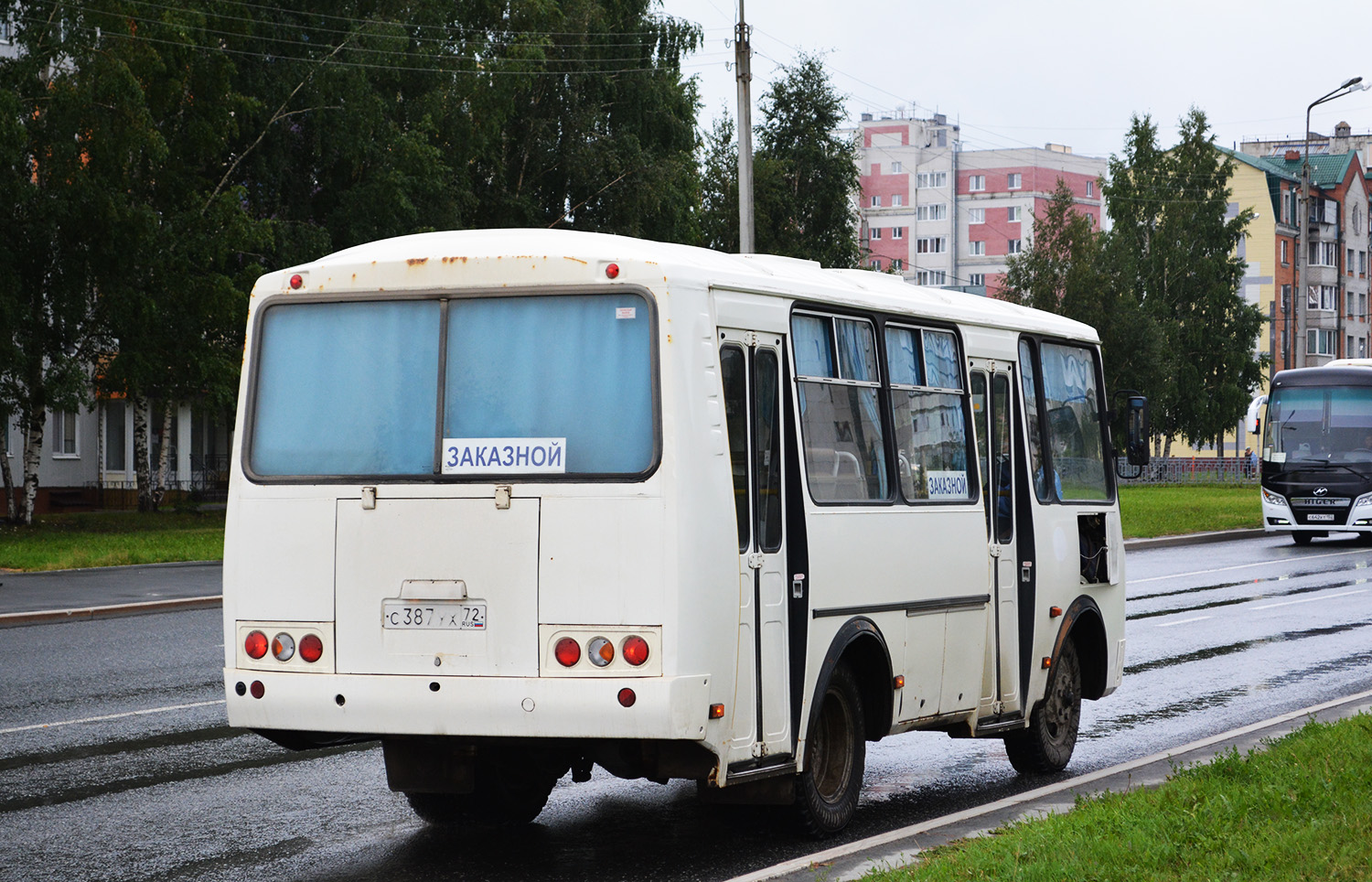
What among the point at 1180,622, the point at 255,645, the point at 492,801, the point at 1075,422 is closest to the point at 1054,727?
the point at 1075,422

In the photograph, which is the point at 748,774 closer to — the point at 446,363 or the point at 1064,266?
the point at 446,363

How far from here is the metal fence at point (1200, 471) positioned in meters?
75.9

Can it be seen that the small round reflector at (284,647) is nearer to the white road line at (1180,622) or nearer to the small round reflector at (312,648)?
the small round reflector at (312,648)

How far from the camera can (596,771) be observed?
401 inches

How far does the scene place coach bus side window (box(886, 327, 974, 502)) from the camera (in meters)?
8.85

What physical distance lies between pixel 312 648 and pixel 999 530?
411 centimetres

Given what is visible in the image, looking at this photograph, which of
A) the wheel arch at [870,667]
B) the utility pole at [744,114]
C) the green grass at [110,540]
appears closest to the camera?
the wheel arch at [870,667]

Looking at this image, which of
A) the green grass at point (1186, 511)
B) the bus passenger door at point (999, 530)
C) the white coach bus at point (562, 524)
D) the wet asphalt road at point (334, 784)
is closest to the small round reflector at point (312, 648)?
the white coach bus at point (562, 524)

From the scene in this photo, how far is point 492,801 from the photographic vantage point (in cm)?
848

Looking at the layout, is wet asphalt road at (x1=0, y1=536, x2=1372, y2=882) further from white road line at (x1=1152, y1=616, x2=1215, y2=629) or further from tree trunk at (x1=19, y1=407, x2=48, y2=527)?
tree trunk at (x1=19, y1=407, x2=48, y2=527)

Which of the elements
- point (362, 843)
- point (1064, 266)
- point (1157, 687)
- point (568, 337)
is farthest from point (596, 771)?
point (1064, 266)

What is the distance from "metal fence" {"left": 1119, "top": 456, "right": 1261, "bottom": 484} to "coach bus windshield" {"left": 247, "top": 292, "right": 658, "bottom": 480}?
70.5 metres

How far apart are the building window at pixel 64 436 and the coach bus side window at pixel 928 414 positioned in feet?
150

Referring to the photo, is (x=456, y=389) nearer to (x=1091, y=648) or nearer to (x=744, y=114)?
(x=1091, y=648)
